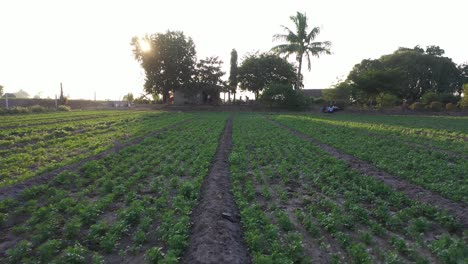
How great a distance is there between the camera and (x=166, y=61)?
163 feet

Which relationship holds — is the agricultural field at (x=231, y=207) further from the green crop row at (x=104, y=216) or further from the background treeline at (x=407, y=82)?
the background treeline at (x=407, y=82)

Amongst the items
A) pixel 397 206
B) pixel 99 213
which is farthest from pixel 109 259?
pixel 397 206

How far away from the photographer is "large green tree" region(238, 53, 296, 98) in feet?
174

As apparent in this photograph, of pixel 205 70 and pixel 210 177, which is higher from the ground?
pixel 205 70

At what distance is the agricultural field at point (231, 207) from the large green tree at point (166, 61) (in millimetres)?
38413

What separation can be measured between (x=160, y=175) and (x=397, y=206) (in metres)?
6.57

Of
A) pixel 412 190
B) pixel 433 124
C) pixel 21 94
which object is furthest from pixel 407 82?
pixel 21 94

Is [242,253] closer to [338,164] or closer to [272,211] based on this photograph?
[272,211]

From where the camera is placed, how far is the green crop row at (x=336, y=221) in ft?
16.0

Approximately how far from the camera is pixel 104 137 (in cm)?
1762

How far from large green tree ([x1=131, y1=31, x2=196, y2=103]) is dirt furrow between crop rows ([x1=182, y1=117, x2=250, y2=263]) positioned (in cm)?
4349

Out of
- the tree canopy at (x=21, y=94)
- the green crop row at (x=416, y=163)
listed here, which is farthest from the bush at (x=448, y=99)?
the tree canopy at (x=21, y=94)

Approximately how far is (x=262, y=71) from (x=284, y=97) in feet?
27.3

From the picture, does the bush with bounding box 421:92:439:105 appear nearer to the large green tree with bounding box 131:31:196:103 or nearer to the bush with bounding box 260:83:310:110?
the bush with bounding box 260:83:310:110
